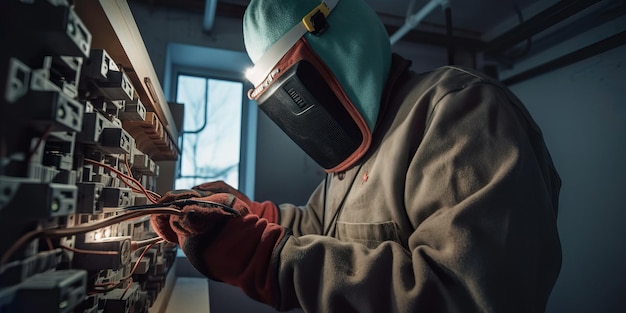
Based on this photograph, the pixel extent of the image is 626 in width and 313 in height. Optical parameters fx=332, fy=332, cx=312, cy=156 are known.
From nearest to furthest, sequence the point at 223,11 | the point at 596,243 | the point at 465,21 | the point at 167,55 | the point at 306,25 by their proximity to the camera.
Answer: the point at 306,25
the point at 596,243
the point at 167,55
the point at 223,11
the point at 465,21

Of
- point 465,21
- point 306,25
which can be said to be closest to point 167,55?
point 306,25

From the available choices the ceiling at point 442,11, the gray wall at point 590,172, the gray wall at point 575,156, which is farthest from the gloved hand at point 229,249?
the ceiling at point 442,11

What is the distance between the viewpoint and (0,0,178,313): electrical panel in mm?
301

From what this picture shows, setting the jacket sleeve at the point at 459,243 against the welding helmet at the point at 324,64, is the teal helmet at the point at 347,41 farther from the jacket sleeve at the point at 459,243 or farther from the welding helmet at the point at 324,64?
the jacket sleeve at the point at 459,243

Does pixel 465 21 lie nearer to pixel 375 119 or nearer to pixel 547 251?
pixel 375 119

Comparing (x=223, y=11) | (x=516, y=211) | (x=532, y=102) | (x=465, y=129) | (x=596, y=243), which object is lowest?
(x=596, y=243)

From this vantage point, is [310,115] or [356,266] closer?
[356,266]

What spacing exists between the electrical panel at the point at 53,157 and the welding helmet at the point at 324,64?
34 cm

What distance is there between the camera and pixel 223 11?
5.72 ft

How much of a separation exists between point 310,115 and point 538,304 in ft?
1.84

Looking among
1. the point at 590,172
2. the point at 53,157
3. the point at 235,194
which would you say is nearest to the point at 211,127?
the point at 235,194

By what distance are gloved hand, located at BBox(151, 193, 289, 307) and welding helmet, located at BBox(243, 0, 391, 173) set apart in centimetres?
31

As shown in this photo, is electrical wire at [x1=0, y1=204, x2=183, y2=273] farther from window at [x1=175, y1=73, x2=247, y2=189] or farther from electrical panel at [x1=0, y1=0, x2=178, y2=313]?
window at [x1=175, y1=73, x2=247, y2=189]

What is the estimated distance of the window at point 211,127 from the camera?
153cm
